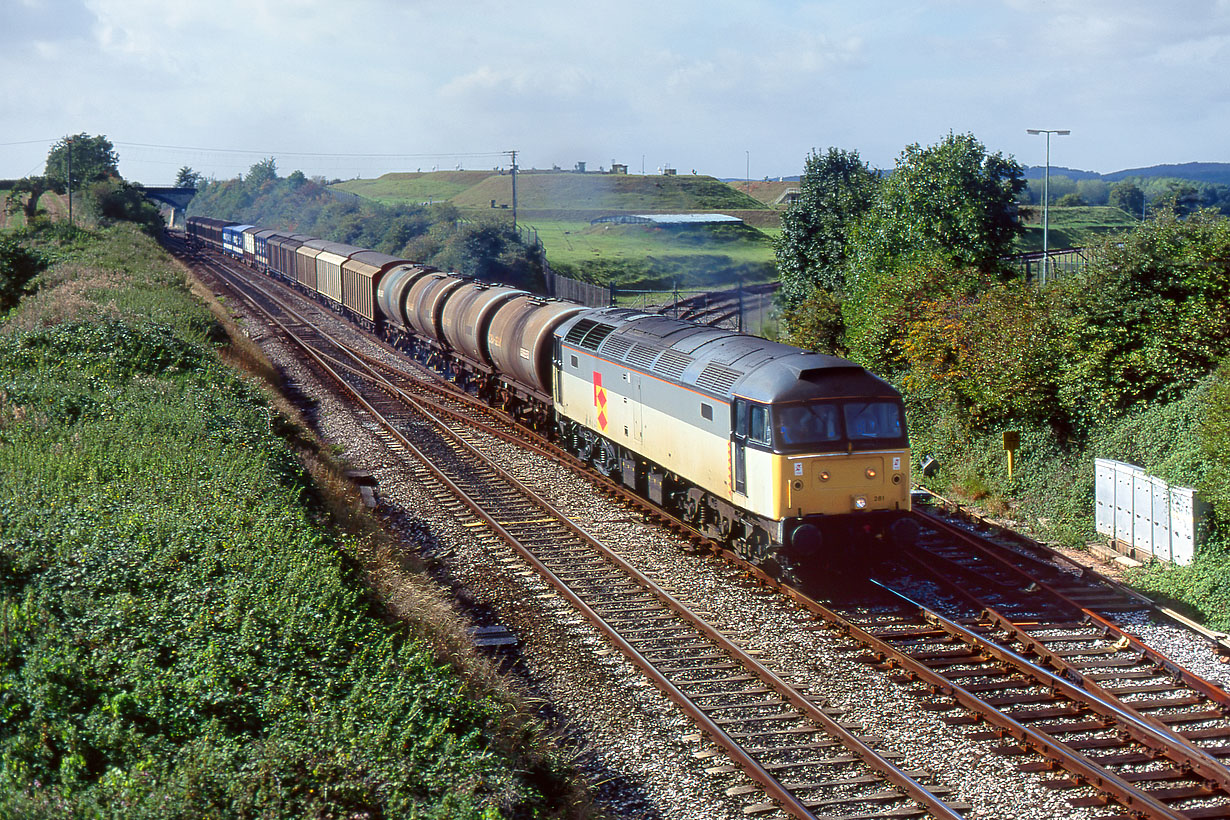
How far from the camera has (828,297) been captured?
30500mm

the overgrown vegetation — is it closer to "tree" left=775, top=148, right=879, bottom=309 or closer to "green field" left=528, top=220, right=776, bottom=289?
"tree" left=775, top=148, right=879, bottom=309

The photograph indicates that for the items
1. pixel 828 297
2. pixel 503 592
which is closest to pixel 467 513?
pixel 503 592

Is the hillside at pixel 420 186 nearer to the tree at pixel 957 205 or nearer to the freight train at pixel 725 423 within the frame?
the tree at pixel 957 205

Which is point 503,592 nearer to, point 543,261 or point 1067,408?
point 1067,408

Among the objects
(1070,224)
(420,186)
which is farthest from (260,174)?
(1070,224)

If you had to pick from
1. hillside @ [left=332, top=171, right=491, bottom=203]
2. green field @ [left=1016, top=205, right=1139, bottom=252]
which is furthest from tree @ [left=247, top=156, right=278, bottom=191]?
green field @ [left=1016, top=205, right=1139, bottom=252]

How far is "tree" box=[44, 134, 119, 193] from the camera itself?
258 feet

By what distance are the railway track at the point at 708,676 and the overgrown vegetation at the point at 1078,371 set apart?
643 centimetres

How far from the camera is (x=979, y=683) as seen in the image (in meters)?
11.5

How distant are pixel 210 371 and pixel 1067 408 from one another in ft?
55.8

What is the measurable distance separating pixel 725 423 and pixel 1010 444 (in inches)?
299

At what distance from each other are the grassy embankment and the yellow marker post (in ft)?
148

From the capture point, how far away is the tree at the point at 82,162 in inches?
3091

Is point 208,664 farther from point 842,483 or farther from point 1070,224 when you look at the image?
point 1070,224
